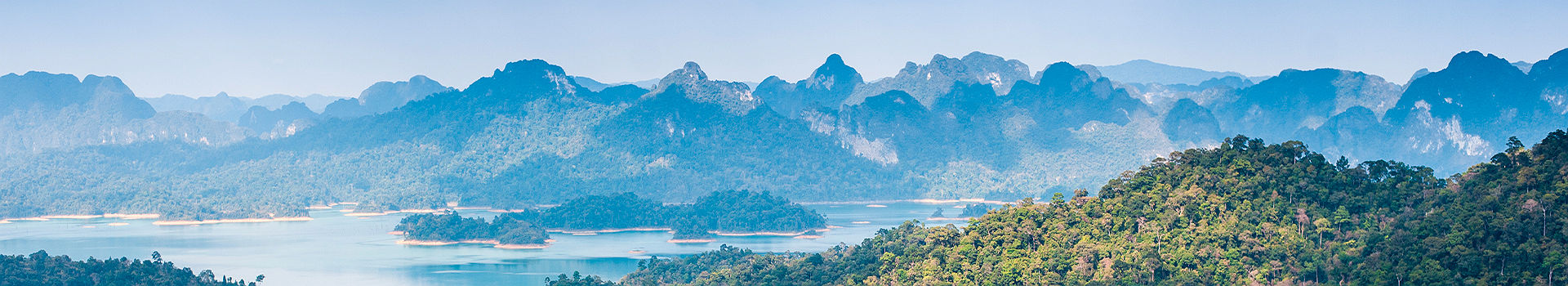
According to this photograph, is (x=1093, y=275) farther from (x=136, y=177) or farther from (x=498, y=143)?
(x=136, y=177)

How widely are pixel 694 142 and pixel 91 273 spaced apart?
94394 mm

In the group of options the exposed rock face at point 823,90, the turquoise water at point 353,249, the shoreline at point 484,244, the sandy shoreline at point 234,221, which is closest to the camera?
the turquoise water at point 353,249

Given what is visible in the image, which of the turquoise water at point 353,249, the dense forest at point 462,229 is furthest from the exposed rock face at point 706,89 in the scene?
the dense forest at point 462,229

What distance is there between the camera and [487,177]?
130875 millimetres

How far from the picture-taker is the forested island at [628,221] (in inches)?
3445

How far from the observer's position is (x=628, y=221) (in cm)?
9944

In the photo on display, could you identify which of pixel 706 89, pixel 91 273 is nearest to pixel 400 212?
pixel 706 89

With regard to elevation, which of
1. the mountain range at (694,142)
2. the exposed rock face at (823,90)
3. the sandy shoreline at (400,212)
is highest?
the exposed rock face at (823,90)

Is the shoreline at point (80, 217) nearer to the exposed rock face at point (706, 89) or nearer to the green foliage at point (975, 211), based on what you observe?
the exposed rock face at point (706, 89)

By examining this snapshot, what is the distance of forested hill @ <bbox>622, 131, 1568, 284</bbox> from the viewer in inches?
1276

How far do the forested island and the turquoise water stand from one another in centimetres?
167

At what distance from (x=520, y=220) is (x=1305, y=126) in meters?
102

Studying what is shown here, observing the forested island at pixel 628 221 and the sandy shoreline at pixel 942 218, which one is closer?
the forested island at pixel 628 221

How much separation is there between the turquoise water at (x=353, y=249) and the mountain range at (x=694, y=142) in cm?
2202
